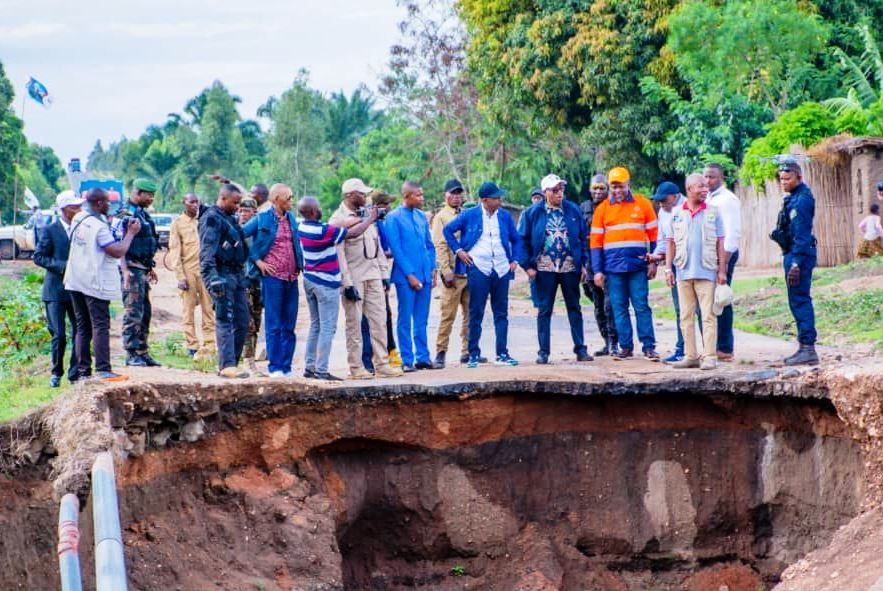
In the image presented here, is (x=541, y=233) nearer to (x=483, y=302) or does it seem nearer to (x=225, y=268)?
(x=483, y=302)

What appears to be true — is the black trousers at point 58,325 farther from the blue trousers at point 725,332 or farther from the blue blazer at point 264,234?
the blue trousers at point 725,332

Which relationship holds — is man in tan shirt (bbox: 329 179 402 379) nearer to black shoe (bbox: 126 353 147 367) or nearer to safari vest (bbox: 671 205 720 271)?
black shoe (bbox: 126 353 147 367)

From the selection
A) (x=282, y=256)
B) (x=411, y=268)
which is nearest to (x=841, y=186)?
(x=411, y=268)

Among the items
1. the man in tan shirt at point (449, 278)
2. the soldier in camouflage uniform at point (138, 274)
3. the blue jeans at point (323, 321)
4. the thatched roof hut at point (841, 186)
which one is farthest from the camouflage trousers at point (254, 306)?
the thatched roof hut at point (841, 186)

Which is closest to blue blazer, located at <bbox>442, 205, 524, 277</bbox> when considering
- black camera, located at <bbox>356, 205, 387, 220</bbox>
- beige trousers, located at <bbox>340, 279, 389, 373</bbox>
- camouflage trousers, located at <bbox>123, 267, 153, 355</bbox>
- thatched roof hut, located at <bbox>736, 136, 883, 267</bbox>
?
black camera, located at <bbox>356, 205, 387, 220</bbox>

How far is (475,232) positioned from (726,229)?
7.65ft

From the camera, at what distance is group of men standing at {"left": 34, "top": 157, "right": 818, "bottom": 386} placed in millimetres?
9547

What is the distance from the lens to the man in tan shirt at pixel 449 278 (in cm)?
1105

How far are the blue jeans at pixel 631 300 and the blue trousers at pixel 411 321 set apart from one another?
175cm

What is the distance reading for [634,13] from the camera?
929 inches

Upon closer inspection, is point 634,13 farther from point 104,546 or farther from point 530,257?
point 104,546

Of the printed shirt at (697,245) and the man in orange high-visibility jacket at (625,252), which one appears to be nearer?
the printed shirt at (697,245)

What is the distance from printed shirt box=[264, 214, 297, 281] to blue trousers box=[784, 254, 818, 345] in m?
4.15

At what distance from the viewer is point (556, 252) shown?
1102 centimetres
